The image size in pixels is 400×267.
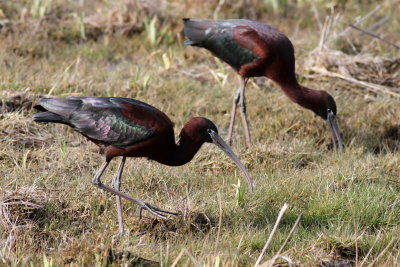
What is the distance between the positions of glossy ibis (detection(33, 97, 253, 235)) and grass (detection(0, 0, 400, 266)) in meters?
0.37

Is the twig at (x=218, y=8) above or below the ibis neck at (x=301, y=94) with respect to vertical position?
above

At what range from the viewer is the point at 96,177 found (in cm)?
525

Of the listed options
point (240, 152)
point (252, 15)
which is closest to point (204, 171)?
point (240, 152)

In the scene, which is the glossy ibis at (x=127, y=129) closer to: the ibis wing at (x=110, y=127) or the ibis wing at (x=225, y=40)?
the ibis wing at (x=110, y=127)

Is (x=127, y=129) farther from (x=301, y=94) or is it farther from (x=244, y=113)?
(x=301, y=94)

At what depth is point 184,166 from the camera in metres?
6.33

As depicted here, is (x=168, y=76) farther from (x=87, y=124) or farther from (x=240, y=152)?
(x=87, y=124)

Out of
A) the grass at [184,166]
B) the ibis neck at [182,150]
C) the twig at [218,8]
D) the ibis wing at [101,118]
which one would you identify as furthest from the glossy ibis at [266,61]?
the twig at [218,8]

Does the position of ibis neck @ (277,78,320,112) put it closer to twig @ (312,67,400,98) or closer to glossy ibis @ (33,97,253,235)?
twig @ (312,67,400,98)

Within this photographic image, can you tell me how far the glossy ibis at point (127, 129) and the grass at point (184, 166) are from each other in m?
0.37

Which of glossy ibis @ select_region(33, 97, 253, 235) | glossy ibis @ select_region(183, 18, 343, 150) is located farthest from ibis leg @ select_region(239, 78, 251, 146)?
glossy ibis @ select_region(33, 97, 253, 235)

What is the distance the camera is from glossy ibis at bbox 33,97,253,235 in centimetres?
514

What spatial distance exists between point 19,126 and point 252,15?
4.73 metres

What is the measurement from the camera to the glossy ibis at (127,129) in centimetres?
514
